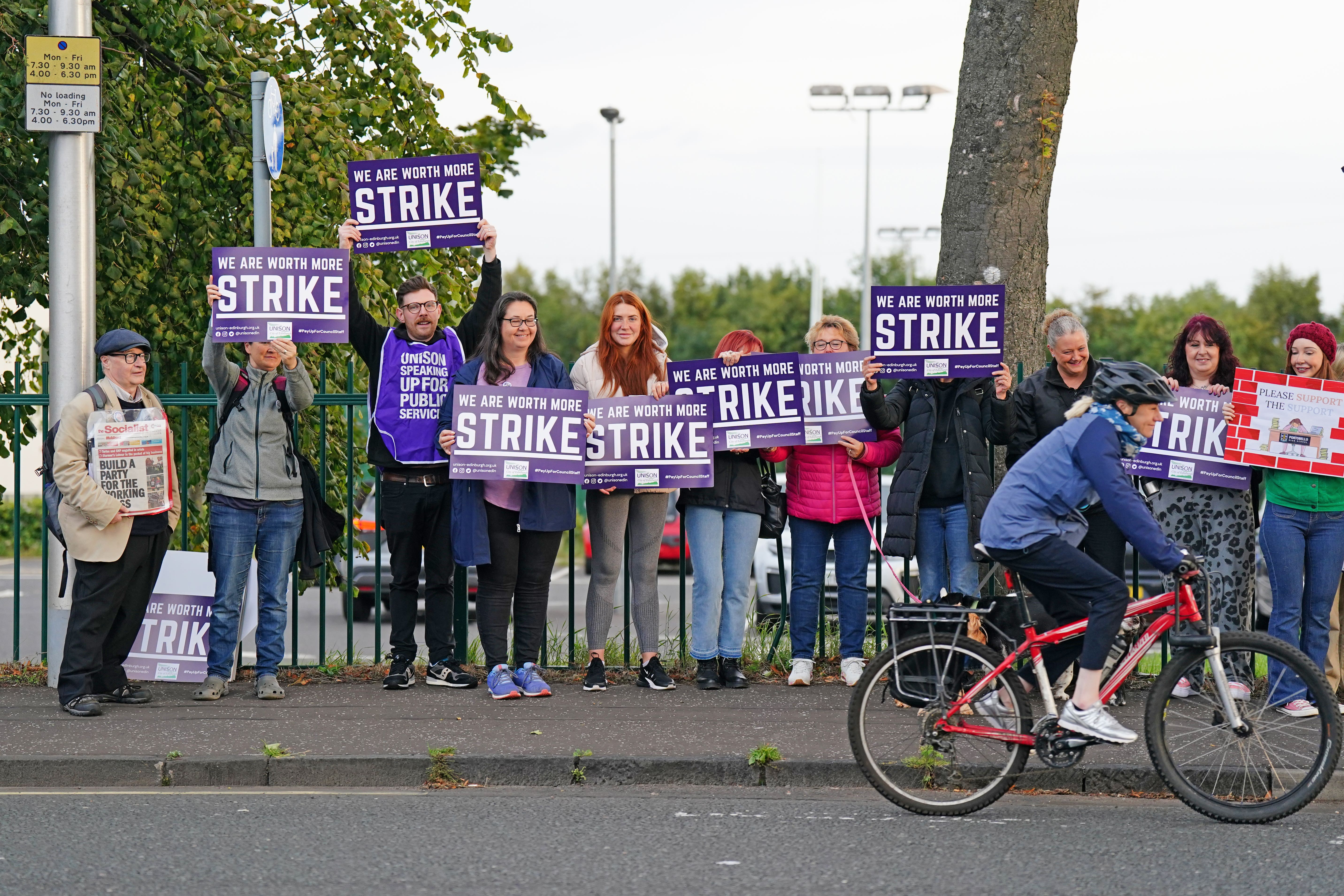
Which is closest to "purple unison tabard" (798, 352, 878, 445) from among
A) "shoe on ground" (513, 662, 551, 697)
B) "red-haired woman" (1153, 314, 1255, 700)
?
"red-haired woman" (1153, 314, 1255, 700)

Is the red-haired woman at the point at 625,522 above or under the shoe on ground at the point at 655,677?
above

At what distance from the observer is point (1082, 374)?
7.46 meters

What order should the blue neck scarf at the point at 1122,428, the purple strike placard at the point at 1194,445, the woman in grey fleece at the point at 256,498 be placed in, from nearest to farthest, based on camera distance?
1. the blue neck scarf at the point at 1122,428
2. the purple strike placard at the point at 1194,445
3. the woman in grey fleece at the point at 256,498

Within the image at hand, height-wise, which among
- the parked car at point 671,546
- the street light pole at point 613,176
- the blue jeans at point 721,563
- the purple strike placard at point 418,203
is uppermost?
the street light pole at point 613,176

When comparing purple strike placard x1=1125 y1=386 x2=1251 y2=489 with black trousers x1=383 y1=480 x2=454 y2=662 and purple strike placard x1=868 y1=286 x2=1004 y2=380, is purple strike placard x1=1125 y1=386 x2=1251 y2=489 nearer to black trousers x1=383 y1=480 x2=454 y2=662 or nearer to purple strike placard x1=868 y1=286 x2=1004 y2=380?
purple strike placard x1=868 y1=286 x2=1004 y2=380

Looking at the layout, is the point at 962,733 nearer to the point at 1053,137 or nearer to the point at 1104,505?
the point at 1104,505

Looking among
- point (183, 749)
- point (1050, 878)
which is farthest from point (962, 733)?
point (183, 749)

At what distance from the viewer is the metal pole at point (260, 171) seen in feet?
26.6

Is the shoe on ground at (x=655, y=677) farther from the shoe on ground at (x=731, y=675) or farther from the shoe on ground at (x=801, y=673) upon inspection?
the shoe on ground at (x=801, y=673)

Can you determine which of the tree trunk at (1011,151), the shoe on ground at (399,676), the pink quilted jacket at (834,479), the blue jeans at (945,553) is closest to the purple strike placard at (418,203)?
the pink quilted jacket at (834,479)

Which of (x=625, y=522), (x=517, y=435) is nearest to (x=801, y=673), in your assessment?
(x=625, y=522)

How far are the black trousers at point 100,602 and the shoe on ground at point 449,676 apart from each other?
1.63m

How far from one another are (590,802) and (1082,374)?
11.4ft

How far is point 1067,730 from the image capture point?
564 centimetres
